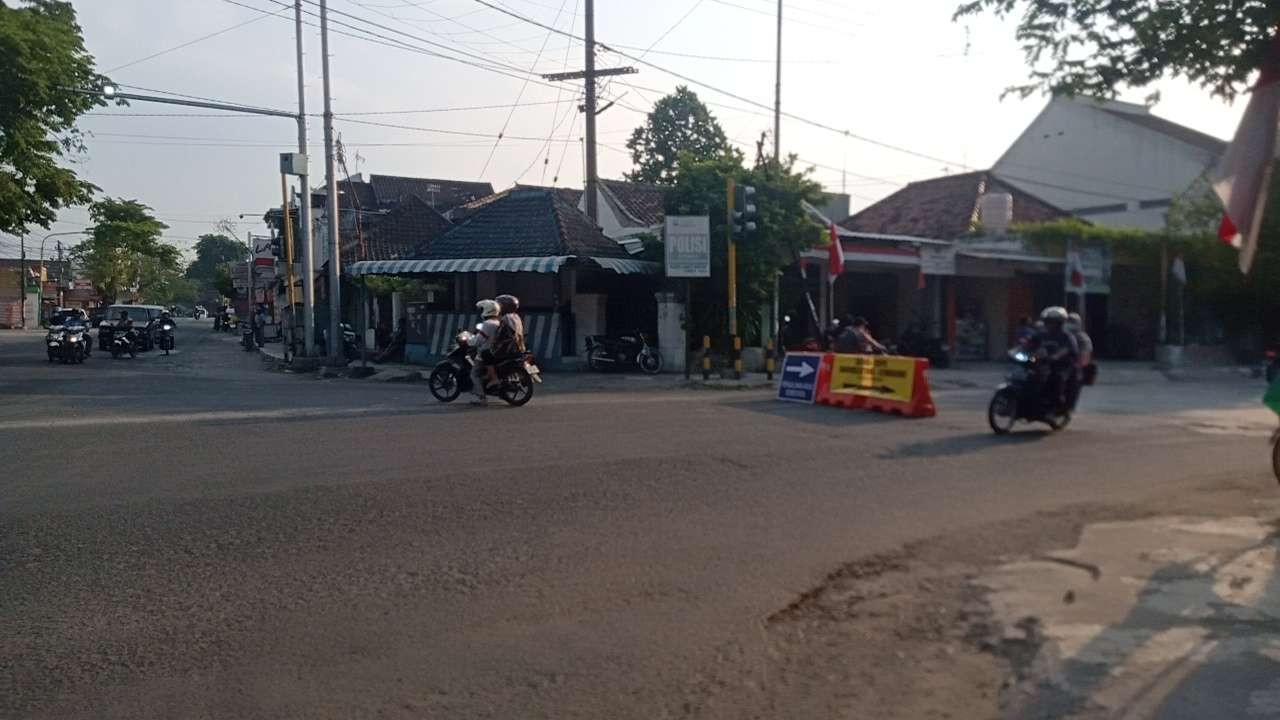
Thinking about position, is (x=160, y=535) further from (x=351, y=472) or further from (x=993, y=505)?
(x=993, y=505)

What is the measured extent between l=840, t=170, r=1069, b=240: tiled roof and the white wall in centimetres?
404

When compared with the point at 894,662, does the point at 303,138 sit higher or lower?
higher

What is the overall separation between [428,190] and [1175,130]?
36.7 meters

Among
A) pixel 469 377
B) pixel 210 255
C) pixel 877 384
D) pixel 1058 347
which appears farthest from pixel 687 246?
pixel 210 255

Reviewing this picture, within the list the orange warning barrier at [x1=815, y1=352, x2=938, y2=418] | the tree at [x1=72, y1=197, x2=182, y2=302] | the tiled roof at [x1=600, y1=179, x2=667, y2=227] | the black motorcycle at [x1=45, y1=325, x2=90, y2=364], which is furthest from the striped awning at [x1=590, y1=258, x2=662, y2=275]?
the tree at [x1=72, y1=197, x2=182, y2=302]

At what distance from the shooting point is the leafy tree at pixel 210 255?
11700 centimetres

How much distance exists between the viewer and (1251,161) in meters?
6.02

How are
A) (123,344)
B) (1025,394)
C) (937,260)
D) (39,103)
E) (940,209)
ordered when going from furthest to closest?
(940,209), (123,344), (937,260), (39,103), (1025,394)

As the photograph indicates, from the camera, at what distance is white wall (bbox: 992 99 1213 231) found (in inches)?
1507

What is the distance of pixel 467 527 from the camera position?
7230 millimetres

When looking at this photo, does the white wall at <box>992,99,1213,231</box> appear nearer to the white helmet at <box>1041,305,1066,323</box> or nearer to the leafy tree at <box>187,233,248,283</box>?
the white helmet at <box>1041,305,1066,323</box>

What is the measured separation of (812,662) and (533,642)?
4.40ft

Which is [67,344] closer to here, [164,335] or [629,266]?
[164,335]

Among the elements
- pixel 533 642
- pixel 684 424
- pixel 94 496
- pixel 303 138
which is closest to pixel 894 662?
pixel 533 642
